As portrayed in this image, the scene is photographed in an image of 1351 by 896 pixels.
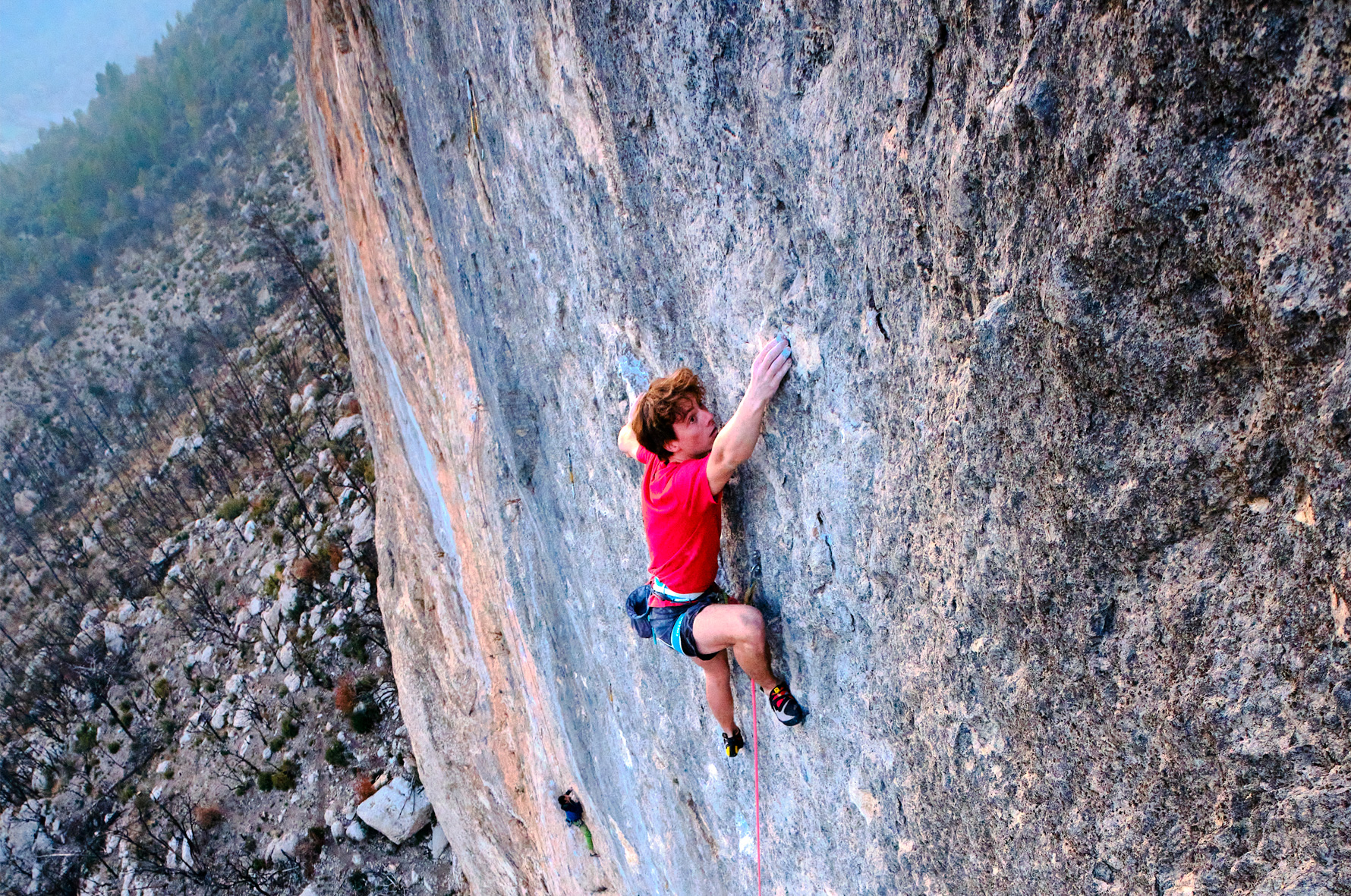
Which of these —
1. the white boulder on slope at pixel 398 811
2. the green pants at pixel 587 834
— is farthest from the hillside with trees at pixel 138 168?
the green pants at pixel 587 834

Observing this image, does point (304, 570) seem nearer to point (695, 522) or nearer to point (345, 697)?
point (345, 697)

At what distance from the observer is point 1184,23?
55.4 inches

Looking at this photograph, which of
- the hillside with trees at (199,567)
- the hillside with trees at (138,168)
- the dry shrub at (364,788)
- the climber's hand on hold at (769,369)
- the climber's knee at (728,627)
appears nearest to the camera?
the climber's hand on hold at (769,369)

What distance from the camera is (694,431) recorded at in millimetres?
3041

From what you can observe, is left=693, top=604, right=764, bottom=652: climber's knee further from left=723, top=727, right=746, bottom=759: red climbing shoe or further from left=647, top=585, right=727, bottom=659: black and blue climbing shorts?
left=723, top=727, right=746, bottom=759: red climbing shoe

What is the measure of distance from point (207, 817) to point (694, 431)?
63.3 feet

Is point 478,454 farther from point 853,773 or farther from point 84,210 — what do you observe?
point 84,210

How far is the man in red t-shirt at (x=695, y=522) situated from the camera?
2.90 m

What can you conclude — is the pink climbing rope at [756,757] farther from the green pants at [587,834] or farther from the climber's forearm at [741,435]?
the green pants at [587,834]

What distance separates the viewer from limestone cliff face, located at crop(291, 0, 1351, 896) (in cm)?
148

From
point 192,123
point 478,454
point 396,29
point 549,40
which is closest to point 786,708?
point 549,40

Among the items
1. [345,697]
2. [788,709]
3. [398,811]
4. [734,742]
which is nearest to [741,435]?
[788,709]

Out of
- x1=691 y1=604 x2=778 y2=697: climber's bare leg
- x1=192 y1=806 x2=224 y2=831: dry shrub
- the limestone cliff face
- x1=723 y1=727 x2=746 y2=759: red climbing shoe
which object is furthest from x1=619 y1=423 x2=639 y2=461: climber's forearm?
x1=192 y1=806 x2=224 y2=831: dry shrub

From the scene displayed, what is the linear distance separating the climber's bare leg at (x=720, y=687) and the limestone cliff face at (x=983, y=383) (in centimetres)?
8
